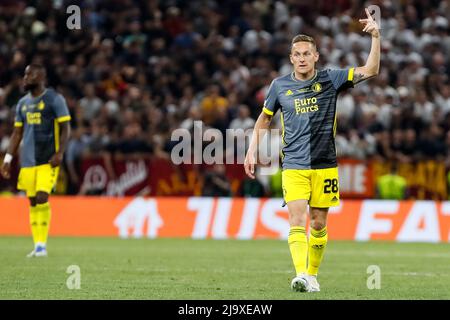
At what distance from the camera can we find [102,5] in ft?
89.1

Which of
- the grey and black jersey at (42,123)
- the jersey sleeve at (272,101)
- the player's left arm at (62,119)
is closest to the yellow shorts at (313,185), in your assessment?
the jersey sleeve at (272,101)

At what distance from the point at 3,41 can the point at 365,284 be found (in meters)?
16.2

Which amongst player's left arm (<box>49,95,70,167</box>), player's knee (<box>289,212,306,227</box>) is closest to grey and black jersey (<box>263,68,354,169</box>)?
player's knee (<box>289,212,306,227</box>)

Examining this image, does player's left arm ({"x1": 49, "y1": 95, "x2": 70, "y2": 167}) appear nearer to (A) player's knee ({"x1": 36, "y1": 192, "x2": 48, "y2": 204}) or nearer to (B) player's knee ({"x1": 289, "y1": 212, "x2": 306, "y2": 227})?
(A) player's knee ({"x1": 36, "y1": 192, "x2": 48, "y2": 204})

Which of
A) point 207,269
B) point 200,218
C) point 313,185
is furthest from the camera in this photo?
point 200,218

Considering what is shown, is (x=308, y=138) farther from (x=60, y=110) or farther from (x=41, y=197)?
(x=41, y=197)

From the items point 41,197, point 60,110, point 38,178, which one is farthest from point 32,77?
point 41,197

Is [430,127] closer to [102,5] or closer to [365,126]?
[365,126]

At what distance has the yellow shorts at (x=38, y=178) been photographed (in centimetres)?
1515

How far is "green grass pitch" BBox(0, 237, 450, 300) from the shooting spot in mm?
10266

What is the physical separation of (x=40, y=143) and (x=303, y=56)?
5912 mm

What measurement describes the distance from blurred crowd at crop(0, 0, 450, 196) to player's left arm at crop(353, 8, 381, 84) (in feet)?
40.2

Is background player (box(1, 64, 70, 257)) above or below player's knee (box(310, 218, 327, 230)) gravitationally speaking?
above

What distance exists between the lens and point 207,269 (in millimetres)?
13336
